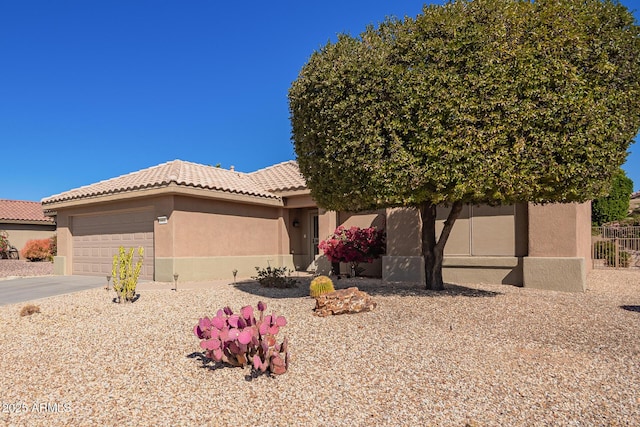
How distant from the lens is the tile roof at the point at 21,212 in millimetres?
26294

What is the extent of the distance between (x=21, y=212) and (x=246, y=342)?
97.3 ft

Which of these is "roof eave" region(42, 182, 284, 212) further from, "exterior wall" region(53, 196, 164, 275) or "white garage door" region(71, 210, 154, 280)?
"white garage door" region(71, 210, 154, 280)

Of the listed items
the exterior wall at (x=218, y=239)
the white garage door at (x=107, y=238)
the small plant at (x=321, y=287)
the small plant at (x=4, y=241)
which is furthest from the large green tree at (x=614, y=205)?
the small plant at (x=4, y=241)

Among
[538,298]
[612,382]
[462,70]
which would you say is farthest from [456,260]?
[612,382]

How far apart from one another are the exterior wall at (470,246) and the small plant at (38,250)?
21.4m

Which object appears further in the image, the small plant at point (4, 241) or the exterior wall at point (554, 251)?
the small plant at point (4, 241)

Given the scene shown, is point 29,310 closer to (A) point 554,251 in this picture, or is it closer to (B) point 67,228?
(B) point 67,228

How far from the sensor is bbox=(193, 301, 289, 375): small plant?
471cm

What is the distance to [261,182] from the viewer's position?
58.1 ft

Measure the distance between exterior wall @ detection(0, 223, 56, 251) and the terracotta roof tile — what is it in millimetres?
17425

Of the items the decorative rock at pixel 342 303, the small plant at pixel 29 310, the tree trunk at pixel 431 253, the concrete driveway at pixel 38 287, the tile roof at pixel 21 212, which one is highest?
the tile roof at pixel 21 212

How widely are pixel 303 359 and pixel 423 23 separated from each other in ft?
21.3

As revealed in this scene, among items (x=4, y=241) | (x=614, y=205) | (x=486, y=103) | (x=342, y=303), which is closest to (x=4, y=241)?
(x=4, y=241)

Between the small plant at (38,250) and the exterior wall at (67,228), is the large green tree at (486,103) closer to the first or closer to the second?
the exterior wall at (67,228)
